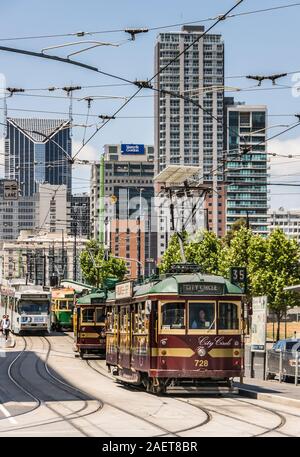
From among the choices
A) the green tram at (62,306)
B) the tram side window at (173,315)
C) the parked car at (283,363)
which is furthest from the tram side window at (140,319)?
the green tram at (62,306)

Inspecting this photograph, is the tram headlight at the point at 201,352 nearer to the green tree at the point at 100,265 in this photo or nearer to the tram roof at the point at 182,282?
the tram roof at the point at 182,282

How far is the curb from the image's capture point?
24.2 meters

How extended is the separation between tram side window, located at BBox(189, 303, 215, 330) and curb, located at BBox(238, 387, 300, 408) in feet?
6.95

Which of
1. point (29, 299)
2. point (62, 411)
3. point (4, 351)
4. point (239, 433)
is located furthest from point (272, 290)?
point (239, 433)

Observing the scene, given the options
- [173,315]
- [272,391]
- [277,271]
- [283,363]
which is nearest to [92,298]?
[283,363]

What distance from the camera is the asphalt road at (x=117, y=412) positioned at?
17.9 meters

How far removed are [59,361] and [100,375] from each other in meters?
9.21

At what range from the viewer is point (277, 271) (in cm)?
6881

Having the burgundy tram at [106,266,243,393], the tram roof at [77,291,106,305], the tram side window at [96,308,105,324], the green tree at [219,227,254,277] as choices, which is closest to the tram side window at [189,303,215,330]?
the burgundy tram at [106,266,243,393]

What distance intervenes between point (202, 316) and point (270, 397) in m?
2.71

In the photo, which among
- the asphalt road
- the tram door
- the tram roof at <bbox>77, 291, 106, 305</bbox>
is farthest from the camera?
the tram roof at <bbox>77, 291, 106, 305</bbox>

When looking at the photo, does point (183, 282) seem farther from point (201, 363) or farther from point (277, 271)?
point (277, 271)

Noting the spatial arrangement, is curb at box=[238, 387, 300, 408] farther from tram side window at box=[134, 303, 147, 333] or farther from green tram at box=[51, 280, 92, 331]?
green tram at box=[51, 280, 92, 331]
